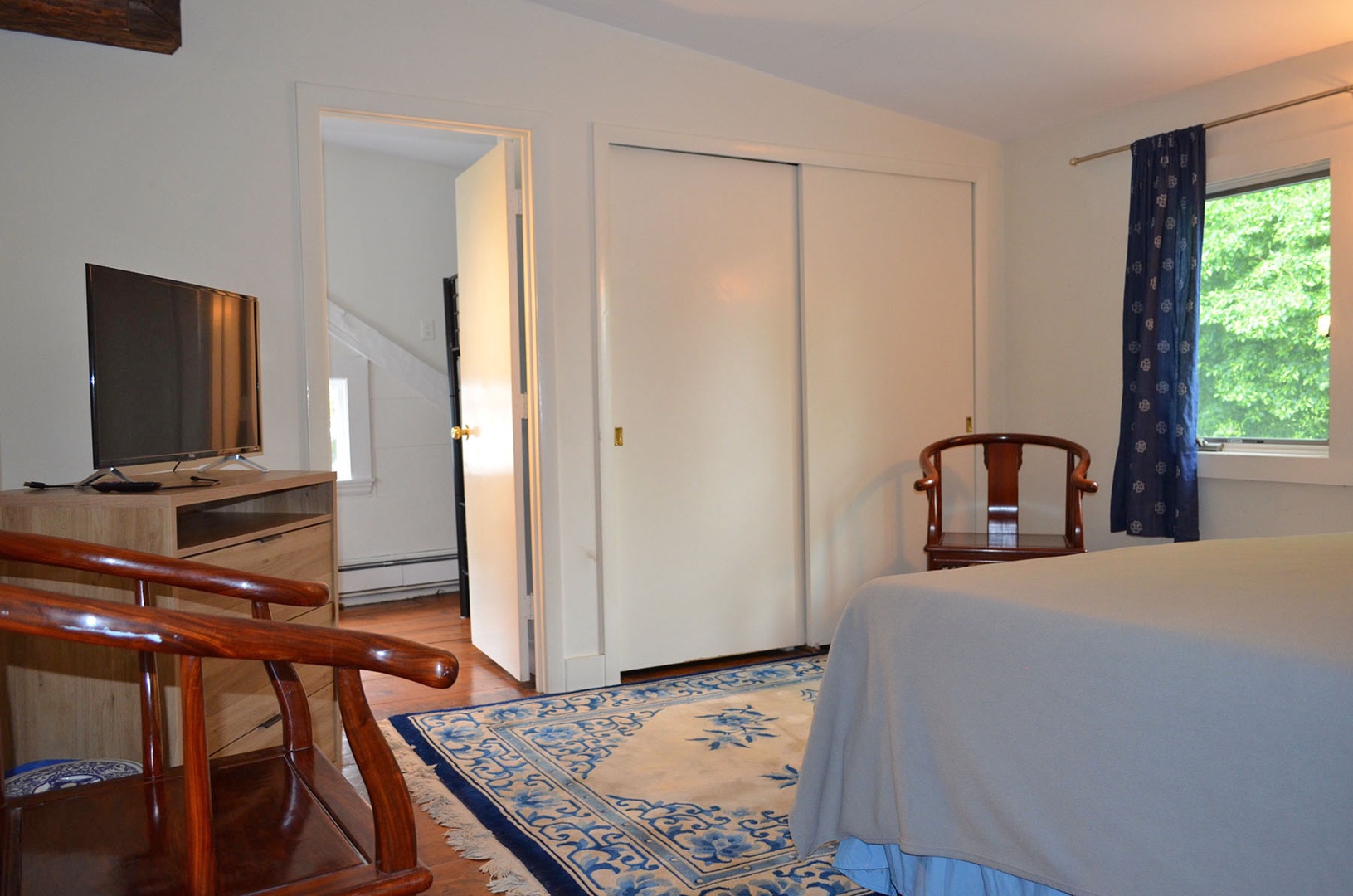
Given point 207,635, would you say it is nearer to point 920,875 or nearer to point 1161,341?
point 920,875

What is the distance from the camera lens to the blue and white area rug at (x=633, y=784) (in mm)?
2074

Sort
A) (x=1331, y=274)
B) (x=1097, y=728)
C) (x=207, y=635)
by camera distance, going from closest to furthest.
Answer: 1. (x=207, y=635)
2. (x=1097, y=728)
3. (x=1331, y=274)

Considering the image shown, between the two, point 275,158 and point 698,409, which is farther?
point 698,409

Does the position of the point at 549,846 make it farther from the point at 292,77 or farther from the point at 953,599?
the point at 292,77

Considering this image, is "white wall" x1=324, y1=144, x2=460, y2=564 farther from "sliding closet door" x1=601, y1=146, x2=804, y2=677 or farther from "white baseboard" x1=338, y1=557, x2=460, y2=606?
"sliding closet door" x1=601, y1=146, x2=804, y2=677

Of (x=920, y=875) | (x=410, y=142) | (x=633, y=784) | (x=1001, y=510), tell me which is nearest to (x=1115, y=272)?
(x=1001, y=510)

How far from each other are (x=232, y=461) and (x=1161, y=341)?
10.8 feet

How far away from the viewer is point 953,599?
1.77 metres

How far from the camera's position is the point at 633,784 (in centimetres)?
260

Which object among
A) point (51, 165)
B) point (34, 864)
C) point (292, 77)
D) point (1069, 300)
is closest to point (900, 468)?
point (1069, 300)

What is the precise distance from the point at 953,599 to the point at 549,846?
1101mm

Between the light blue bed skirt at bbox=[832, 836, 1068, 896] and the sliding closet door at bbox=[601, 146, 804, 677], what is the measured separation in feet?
5.94

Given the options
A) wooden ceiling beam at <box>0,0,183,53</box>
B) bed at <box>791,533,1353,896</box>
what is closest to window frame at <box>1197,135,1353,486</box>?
bed at <box>791,533,1353,896</box>

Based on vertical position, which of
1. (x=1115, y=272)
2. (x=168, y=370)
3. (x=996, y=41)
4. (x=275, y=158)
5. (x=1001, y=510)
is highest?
(x=996, y=41)
